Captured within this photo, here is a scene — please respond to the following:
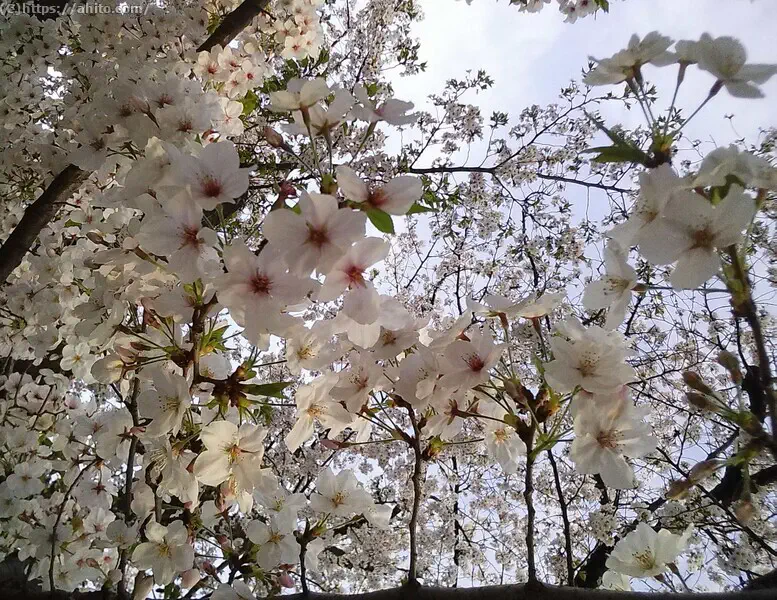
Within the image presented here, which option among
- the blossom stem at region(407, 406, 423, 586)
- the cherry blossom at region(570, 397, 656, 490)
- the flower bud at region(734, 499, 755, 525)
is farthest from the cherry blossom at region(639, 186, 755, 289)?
the blossom stem at region(407, 406, 423, 586)

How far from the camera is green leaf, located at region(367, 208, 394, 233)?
0.98m

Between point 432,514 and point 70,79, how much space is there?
423 cm

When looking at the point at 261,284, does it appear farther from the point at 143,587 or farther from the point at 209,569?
the point at 209,569

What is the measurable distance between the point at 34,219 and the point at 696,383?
2.24 m

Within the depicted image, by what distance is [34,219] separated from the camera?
6.50 feet

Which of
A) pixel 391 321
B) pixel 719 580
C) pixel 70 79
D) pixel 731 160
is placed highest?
pixel 70 79

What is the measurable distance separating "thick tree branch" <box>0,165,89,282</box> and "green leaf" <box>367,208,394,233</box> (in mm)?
1501

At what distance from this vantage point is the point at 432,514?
4.70 m

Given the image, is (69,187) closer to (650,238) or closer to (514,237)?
(650,238)

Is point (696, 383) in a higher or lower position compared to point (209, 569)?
higher

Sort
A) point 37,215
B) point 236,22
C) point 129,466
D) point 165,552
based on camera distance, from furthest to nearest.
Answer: point 236,22 < point 37,215 < point 129,466 < point 165,552

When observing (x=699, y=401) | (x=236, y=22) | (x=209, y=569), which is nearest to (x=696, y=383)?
(x=699, y=401)

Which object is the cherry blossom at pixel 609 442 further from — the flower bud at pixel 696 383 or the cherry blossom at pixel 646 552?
the cherry blossom at pixel 646 552

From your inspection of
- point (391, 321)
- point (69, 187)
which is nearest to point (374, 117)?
point (391, 321)
